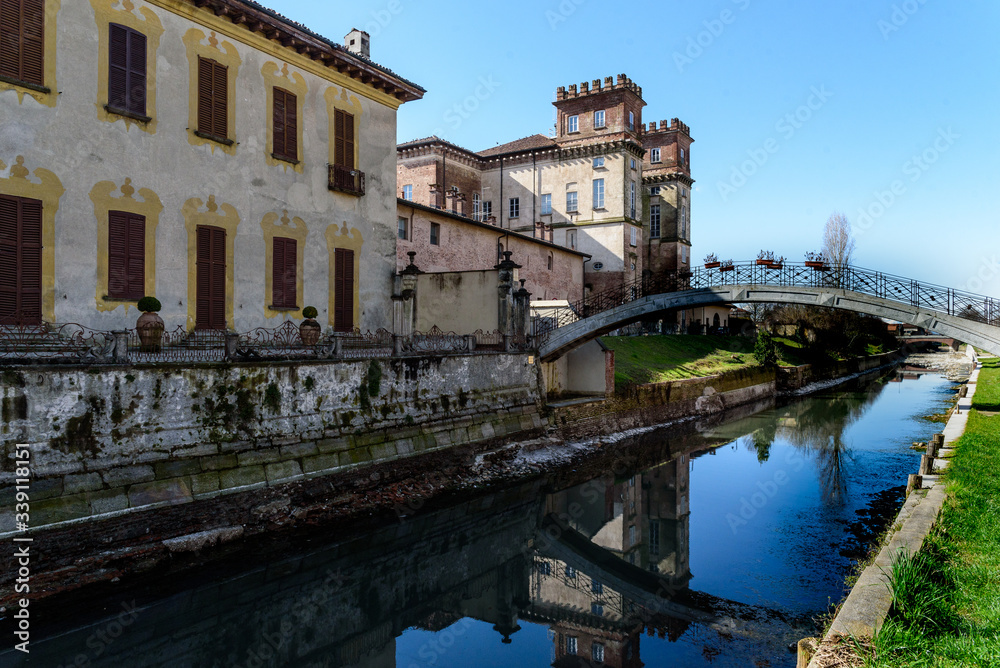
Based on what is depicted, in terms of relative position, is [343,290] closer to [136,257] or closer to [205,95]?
[136,257]

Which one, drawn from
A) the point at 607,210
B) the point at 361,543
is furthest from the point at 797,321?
the point at 361,543

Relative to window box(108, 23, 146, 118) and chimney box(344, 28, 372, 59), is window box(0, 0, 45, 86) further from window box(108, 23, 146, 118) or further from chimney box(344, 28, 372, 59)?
chimney box(344, 28, 372, 59)

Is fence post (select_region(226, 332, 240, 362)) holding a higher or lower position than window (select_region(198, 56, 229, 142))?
lower

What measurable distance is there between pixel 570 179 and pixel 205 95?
2889 centimetres

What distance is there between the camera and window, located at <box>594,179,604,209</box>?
40.3 m

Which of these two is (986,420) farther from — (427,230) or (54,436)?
(54,436)

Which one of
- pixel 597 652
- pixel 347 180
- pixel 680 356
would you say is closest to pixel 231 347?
pixel 347 180

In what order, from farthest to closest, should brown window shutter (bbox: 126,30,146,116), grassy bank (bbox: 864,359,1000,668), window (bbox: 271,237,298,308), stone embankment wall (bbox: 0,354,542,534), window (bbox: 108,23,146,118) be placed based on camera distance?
window (bbox: 271,237,298,308) < brown window shutter (bbox: 126,30,146,116) < window (bbox: 108,23,146,118) < stone embankment wall (bbox: 0,354,542,534) < grassy bank (bbox: 864,359,1000,668)

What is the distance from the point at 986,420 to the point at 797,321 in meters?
32.1

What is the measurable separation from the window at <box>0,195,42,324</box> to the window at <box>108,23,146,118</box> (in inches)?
110

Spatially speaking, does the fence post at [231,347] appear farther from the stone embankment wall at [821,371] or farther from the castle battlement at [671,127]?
the castle battlement at [671,127]

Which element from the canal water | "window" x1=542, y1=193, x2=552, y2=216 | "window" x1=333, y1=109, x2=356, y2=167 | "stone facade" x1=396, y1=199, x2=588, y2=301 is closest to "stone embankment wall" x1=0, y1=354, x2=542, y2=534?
the canal water

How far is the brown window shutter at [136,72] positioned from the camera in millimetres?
13477

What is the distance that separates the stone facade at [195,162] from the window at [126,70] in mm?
115
